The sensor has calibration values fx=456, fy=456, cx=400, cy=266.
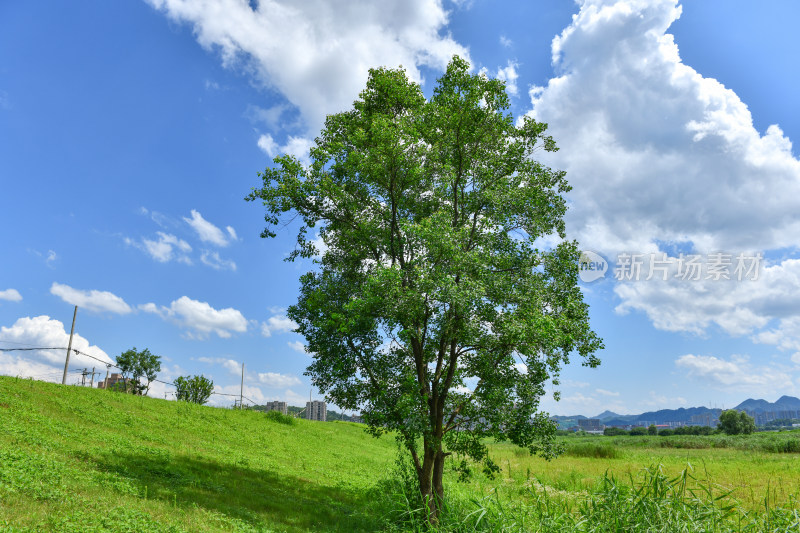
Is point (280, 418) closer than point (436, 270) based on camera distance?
No

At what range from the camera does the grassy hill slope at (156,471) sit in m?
12.3

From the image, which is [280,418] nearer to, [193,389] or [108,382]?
[193,389]

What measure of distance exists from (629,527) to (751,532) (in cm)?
236

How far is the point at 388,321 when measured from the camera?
1658cm

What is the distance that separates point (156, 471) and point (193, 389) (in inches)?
2369

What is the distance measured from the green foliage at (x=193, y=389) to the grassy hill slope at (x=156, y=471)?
40.3 meters

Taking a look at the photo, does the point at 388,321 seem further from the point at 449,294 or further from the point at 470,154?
the point at 470,154

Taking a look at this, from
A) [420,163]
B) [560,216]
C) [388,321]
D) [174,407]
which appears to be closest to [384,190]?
[420,163]

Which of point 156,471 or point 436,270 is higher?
point 436,270

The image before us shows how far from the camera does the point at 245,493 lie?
60.8 ft

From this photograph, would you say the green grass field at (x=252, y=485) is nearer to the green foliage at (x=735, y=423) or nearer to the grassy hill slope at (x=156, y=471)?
the grassy hill slope at (x=156, y=471)

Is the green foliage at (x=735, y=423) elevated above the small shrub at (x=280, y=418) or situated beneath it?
situated beneath

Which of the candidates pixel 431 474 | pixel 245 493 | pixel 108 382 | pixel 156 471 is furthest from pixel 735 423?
pixel 108 382

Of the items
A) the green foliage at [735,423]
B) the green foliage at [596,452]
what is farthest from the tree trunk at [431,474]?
the green foliage at [735,423]
